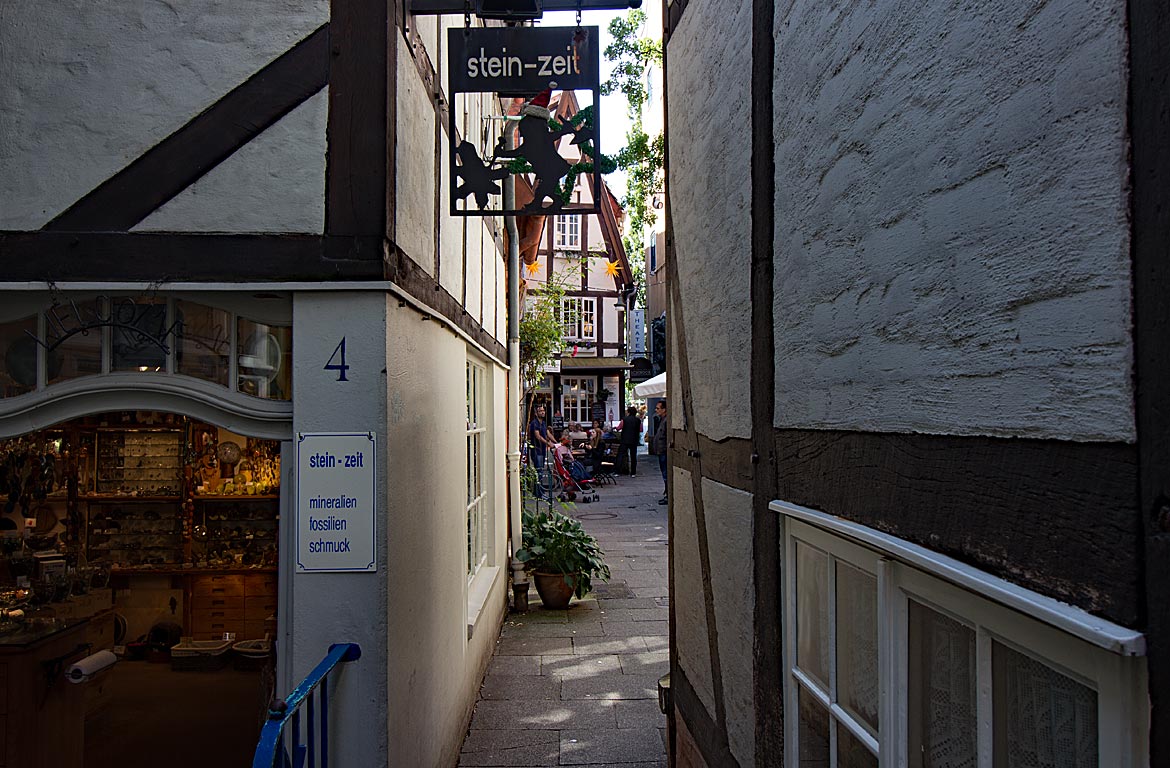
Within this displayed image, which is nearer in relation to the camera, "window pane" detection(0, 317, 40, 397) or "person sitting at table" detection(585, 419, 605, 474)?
"window pane" detection(0, 317, 40, 397)

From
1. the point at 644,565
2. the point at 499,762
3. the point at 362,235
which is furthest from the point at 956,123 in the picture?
the point at 644,565

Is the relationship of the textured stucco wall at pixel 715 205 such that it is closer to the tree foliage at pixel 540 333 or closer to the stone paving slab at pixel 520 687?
the stone paving slab at pixel 520 687

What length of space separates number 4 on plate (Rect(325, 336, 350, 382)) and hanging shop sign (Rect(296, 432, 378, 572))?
23cm

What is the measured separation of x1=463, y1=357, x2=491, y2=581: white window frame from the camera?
273 inches

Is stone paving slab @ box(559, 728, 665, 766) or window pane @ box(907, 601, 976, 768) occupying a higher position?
window pane @ box(907, 601, 976, 768)

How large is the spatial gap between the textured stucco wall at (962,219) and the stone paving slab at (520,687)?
439 cm

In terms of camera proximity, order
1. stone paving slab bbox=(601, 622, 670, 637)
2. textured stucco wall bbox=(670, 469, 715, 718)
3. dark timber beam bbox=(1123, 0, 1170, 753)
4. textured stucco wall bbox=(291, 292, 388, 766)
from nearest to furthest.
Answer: dark timber beam bbox=(1123, 0, 1170, 753) < textured stucco wall bbox=(291, 292, 388, 766) < textured stucco wall bbox=(670, 469, 715, 718) < stone paving slab bbox=(601, 622, 670, 637)

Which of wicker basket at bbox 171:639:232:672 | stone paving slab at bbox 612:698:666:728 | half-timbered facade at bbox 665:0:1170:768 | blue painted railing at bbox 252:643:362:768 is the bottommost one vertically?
stone paving slab at bbox 612:698:666:728

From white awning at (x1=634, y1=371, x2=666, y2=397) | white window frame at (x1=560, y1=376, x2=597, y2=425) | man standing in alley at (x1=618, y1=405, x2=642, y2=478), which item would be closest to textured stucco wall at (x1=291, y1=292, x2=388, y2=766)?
white awning at (x1=634, y1=371, x2=666, y2=397)

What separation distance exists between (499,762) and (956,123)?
461 centimetres

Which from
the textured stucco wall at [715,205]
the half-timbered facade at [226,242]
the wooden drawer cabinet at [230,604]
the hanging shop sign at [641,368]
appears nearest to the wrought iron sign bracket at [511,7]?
the textured stucco wall at [715,205]

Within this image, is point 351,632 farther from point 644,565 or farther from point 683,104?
point 644,565

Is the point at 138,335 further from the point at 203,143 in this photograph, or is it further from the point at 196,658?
the point at 196,658

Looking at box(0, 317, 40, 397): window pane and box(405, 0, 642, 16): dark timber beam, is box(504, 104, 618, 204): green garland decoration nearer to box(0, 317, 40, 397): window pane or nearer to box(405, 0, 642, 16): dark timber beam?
box(405, 0, 642, 16): dark timber beam
